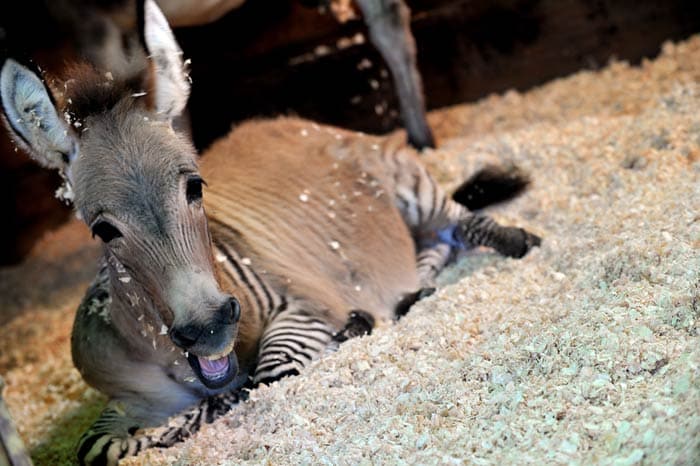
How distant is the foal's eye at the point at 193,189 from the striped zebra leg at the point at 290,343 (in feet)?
2.91

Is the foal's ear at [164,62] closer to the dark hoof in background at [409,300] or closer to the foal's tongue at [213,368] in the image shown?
the foal's tongue at [213,368]

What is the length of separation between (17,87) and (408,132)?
12.2 feet

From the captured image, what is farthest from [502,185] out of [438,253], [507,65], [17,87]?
[17,87]

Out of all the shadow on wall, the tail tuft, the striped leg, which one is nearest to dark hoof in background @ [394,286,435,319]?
the striped leg

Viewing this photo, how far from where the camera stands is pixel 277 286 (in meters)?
4.23

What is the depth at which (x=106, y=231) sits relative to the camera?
3.32m

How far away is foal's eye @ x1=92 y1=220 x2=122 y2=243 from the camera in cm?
330

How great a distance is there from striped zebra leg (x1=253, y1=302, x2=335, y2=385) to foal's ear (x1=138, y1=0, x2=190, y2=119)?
117 centimetres

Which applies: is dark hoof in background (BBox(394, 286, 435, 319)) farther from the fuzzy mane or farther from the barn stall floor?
the fuzzy mane

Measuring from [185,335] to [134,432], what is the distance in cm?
106

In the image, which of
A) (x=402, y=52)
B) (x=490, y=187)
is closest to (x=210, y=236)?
(x=490, y=187)

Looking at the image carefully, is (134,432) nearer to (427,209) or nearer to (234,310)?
(234,310)

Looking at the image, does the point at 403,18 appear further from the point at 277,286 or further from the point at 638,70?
the point at 277,286

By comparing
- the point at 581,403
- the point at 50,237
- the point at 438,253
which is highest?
the point at 581,403
